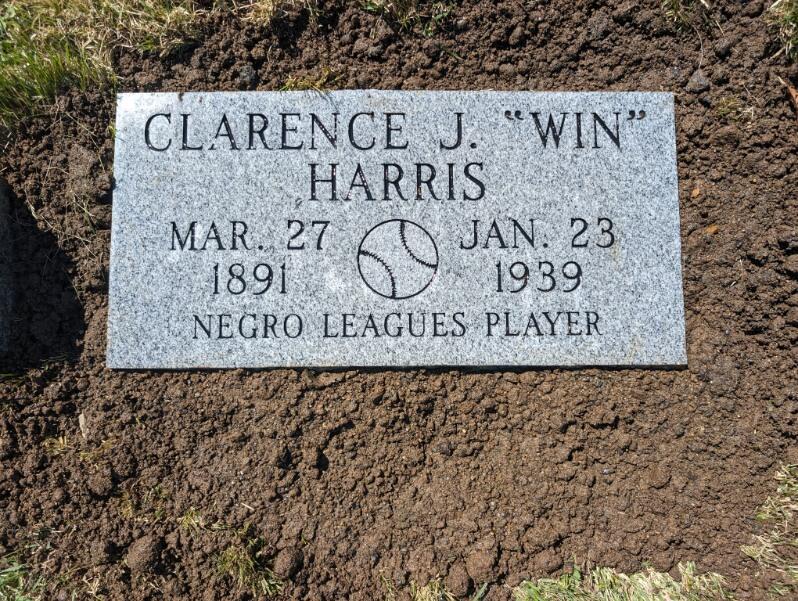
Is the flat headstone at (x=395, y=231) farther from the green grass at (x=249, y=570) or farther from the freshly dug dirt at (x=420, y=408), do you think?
the green grass at (x=249, y=570)

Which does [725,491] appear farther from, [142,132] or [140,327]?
[142,132]

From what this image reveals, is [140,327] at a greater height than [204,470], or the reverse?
[140,327]

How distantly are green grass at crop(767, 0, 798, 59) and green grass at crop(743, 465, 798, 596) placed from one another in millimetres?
1795

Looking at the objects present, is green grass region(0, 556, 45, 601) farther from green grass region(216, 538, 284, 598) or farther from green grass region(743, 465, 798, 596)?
green grass region(743, 465, 798, 596)

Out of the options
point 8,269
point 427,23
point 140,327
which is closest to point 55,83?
point 8,269

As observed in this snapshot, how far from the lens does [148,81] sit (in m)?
2.47

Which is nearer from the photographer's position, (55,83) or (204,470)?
(204,470)

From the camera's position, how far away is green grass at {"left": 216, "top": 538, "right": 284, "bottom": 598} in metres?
2.22

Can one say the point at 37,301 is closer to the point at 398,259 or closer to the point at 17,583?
the point at 17,583

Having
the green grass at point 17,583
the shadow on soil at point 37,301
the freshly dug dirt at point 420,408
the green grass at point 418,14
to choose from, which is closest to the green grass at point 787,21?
the freshly dug dirt at point 420,408

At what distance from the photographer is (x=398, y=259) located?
92.7 inches

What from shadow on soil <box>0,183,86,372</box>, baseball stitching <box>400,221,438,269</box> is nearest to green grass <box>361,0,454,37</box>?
baseball stitching <box>400,221,438,269</box>

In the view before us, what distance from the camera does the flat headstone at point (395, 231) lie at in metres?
2.34

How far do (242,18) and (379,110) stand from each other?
759mm
